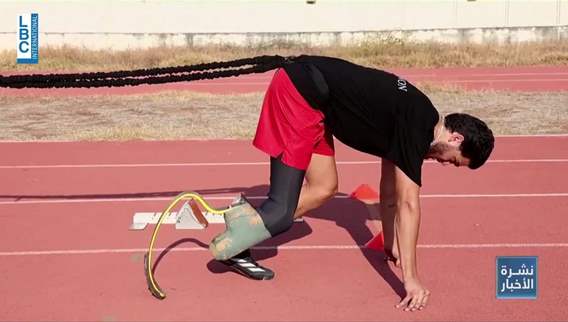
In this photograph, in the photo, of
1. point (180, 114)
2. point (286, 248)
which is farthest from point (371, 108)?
point (180, 114)

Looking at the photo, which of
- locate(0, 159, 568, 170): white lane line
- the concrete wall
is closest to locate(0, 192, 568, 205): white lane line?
locate(0, 159, 568, 170): white lane line

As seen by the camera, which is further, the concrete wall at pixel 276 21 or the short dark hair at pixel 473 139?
the concrete wall at pixel 276 21

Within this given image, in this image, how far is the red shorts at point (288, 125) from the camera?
16.9ft

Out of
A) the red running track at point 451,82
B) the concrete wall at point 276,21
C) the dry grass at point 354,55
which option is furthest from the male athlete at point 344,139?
the concrete wall at point 276,21

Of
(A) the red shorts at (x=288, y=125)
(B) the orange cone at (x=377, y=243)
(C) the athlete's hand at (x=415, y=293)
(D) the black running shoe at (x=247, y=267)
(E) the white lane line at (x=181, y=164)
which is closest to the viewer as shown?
(C) the athlete's hand at (x=415, y=293)

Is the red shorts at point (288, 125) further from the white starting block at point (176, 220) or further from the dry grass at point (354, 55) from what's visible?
the dry grass at point (354, 55)

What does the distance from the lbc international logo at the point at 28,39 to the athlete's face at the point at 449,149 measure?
74.6 ft

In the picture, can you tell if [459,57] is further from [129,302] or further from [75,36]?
[129,302]

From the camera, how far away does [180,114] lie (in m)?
14.8

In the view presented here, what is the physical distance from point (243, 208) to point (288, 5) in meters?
28.0

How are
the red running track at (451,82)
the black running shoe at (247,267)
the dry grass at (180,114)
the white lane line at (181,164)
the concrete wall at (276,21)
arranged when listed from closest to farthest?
1. the black running shoe at (247,267)
2. the white lane line at (181,164)
3. the dry grass at (180,114)
4. the red running track at (451,82)
5. the concrete wall at (276,21)

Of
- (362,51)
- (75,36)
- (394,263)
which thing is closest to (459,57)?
(362,51)

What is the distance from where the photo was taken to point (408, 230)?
194 inches

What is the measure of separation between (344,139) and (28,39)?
26.5m
